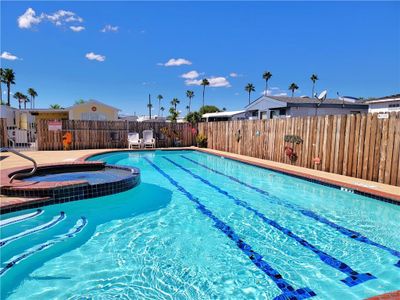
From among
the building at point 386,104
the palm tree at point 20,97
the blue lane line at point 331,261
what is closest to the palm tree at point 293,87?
the building at point 386,104

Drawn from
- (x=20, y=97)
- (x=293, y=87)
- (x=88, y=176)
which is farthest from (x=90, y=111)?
(x=293, y=87)

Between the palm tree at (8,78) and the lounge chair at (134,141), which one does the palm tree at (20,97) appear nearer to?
the palm tree at (8,78)

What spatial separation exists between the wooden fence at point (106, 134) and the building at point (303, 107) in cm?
857

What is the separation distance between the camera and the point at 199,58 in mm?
25031

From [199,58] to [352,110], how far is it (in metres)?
15.0

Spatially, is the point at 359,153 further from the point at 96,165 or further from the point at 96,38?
the point at 96,38

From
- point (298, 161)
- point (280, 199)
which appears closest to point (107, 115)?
point (298, 161)

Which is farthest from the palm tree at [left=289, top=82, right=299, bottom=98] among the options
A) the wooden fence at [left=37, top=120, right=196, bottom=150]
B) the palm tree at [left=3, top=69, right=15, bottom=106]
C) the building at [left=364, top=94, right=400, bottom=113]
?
the palm tree at [left=3, top=69, right=15, bottom=106]

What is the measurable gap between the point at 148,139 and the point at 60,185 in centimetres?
1157

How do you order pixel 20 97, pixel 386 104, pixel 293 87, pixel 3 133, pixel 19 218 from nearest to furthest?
pixel 19 218, pixel 3 133, pixel 386 104, pixel 293 87, pixel 20 97

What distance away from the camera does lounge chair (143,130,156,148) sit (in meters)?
16.2

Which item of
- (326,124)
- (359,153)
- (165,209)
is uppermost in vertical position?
(326,124)

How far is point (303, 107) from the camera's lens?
20688 millimetres

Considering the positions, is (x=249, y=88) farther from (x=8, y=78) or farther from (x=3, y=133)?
(x=3, y=133)
